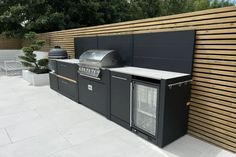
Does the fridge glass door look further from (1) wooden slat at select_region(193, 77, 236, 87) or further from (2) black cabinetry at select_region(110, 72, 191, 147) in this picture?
(1) wooden slat at select_region(193, 77, 236, 87)

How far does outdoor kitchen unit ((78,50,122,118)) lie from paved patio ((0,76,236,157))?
8.8 inches

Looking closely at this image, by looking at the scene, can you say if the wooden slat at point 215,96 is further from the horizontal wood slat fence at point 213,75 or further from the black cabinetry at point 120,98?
the black cabinetry at point 120,98

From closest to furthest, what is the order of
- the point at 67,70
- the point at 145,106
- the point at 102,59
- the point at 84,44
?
the point at 145,106
the point at 102,59
the point at 67,70
the point at 84,44

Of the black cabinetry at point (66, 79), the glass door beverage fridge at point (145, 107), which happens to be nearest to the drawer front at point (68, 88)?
the black cabinetry at point (66, 79)

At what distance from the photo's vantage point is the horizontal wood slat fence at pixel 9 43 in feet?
39.2

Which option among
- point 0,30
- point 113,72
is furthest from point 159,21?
point 0,30

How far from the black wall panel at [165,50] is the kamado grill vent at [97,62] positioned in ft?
1.46

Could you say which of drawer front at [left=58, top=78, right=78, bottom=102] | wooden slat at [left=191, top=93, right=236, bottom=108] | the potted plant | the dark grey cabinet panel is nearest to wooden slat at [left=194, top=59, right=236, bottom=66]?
wooden slat at [left=191, top=93, right=236, bottom=108]

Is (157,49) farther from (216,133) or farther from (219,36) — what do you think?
(216,133)

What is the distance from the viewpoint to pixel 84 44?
18.2 feet

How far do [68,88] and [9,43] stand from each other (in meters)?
9.63

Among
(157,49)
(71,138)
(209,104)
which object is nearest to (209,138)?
(209,104)

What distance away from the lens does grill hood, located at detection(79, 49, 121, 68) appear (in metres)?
3.64

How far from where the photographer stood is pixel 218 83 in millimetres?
2596
